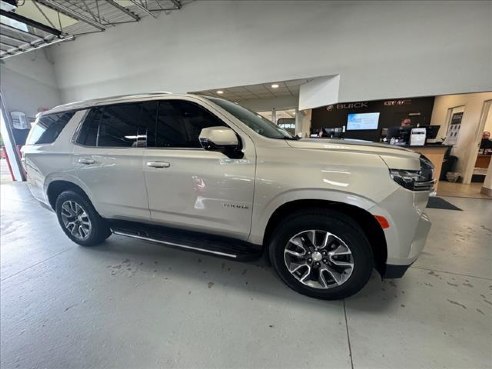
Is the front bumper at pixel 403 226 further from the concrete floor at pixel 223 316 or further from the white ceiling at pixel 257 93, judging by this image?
the white ceiling at pixel 257 93

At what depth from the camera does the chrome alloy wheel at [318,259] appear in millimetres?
1542

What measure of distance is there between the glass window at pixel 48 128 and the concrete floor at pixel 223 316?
1325mm

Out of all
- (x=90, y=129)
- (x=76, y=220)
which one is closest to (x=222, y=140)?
(x=90, y=129)

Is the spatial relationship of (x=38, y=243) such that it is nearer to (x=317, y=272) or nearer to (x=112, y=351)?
(x=112, y=351)

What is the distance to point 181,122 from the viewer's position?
186 centimetres

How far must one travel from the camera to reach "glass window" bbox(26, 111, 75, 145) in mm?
2346

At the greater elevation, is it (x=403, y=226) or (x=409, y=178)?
(x=409, y=178)

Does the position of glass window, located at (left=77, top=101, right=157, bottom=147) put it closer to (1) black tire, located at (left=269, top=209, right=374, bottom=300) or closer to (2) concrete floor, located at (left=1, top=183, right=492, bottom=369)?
(2) concrete floor, located at (left=1, top=183, right=492, bottom=369)

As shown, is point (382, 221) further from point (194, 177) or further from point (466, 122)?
point (466, 122)

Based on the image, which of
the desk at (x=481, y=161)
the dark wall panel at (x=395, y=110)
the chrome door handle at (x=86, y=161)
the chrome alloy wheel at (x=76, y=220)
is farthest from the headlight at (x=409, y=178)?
the desk at (x=481, y=161)

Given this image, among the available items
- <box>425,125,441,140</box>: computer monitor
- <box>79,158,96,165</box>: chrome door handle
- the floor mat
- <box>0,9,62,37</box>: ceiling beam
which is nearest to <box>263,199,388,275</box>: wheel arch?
<box>79,158,96,165</box>: chrome door handle

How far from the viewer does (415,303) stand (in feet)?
5.33

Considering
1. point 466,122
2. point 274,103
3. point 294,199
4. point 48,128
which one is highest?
point 274,103

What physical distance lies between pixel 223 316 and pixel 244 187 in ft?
3.07
